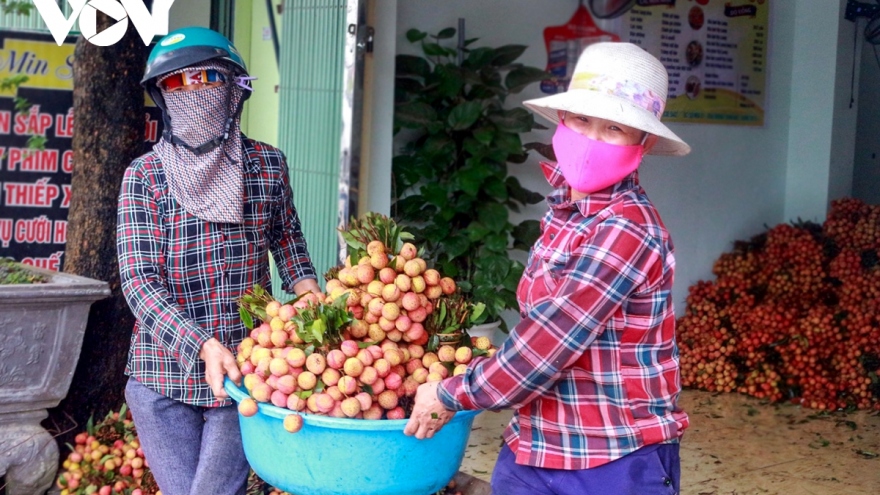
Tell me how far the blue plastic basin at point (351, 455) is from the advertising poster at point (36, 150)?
2.61 metres

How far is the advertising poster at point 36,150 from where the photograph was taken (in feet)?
14.0

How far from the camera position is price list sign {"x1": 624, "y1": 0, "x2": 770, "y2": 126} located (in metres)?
5.80

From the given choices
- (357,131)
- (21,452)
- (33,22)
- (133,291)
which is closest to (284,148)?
(357,131)

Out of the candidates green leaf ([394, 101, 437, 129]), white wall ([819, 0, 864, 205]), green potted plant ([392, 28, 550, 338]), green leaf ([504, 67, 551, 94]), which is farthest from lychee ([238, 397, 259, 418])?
white wall ([819, 0, 864, 205])

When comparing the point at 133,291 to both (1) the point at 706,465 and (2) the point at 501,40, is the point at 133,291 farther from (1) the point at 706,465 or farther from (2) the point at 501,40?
(2) the point at 501,40

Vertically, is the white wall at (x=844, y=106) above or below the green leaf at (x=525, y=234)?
above

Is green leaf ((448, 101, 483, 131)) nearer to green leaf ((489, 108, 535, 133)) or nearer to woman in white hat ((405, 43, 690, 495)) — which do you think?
green leaf ((489, 108, 535, 133))

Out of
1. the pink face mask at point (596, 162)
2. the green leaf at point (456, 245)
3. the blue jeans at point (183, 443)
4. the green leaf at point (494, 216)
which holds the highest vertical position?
the pink face mask at point (596, 162)

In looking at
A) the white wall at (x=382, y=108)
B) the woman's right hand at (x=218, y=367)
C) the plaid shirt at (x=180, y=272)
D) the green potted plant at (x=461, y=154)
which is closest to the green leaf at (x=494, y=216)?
the green potted plant at (x=461, y=154)

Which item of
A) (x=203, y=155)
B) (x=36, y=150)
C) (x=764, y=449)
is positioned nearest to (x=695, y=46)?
(x=764, y=449)

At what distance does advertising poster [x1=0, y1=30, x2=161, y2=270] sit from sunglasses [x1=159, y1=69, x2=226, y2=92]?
198cm

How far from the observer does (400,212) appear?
4.89 meters

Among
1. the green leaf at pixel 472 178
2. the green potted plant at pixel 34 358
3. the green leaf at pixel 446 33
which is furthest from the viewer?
the green leaf at pixel 446 33

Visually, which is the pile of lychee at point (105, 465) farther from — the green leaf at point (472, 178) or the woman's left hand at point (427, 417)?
the green leaf at point (472, 178)
